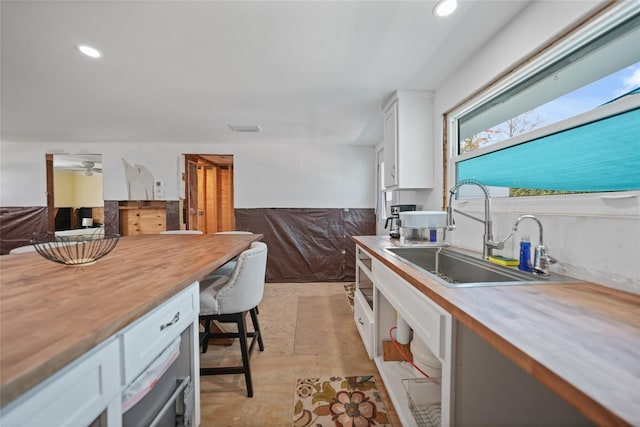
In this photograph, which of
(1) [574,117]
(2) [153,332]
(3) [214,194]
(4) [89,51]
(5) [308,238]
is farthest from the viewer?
(3) [214,194]

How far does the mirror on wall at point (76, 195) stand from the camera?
5766 mm

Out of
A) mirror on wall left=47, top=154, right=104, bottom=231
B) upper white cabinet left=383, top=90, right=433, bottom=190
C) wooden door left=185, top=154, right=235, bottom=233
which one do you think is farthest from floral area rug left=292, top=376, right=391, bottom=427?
mirror on wall left=47, top=154, right=104, bottom=231

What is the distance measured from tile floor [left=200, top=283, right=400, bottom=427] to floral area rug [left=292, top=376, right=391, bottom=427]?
49 mm

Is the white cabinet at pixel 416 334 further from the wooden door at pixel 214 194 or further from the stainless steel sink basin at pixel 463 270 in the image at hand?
the wooden door at pixel 214 194

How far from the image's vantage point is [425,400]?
3.93 feet

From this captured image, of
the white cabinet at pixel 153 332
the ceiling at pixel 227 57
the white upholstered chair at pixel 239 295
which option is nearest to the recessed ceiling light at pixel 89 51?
the ceiling at pixel 227 57

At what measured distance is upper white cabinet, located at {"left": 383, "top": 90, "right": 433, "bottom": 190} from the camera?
2184 millimetres

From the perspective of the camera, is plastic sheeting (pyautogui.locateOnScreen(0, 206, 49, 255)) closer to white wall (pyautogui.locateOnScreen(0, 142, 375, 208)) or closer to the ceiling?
white wall (pyautogui.locateOnScreen(0, 142, 375, 208))

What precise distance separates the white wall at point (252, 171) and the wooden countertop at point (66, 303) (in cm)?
285

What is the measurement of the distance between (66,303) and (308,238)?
11.1ft

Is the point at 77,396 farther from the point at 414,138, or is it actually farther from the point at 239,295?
the point at 414,138

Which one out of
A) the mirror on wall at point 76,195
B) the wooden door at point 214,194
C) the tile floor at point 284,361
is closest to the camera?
the tile floor at point 284,361

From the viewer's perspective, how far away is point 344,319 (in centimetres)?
253

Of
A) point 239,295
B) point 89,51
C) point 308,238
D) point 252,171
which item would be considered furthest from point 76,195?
point 239,295
